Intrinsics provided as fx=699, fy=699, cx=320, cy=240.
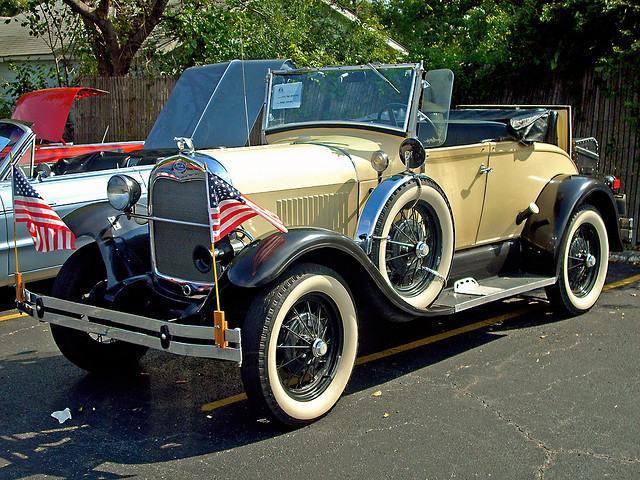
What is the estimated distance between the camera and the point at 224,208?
365cm

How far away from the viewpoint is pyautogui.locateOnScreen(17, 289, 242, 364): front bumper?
3.50 m

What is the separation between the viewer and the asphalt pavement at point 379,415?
138 inches

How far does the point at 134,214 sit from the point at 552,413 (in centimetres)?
285

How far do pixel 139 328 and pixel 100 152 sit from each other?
4.51 metres

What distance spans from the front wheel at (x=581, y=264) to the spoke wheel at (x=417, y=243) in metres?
1.30

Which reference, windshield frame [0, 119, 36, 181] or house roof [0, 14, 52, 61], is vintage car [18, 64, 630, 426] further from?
house roof [0, 14, 52, 61]

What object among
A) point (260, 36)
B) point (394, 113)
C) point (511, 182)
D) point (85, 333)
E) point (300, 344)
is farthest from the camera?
point (260, 36)

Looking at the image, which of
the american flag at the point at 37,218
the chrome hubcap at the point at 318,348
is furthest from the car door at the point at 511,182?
the american flag at the point at 37,218

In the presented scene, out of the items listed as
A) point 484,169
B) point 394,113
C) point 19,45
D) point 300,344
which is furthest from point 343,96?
point 19,45

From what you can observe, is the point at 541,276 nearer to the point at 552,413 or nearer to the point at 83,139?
Answer: the point at 552,413

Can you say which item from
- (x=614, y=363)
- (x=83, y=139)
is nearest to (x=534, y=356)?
(x=614, y=363)

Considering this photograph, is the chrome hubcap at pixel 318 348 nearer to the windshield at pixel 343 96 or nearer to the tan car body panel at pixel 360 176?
the tan car body panel at pixel 360 176

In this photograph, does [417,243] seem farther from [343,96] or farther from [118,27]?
[118,27]

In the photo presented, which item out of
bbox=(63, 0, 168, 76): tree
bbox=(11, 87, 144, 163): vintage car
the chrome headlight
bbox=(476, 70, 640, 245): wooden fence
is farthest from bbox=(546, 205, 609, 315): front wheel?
bbox=(63, 0, 168, 76): tree
